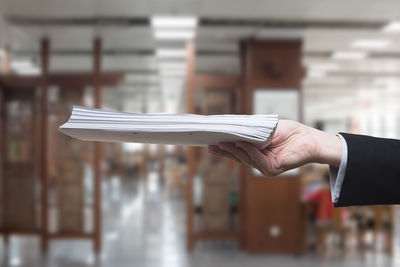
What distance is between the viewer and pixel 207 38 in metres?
6.01

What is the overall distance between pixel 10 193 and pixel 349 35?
5373mm

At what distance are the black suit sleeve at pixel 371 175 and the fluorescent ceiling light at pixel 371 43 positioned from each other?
239 inches

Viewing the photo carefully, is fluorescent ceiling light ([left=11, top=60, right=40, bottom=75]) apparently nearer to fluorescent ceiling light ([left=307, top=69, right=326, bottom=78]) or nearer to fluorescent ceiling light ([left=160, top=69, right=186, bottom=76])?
fluorescent ceiling light ([left=160, top=69, right=186, bottom=76])

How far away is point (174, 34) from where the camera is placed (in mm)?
5668

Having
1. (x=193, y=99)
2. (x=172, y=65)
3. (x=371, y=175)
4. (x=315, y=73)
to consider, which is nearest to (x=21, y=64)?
(x=172, y=65)

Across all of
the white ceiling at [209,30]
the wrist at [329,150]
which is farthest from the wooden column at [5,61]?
the wrist at [329,150]

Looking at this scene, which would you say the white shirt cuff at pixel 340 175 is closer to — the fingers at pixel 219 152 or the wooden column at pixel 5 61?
the fingers at pixel 219 152

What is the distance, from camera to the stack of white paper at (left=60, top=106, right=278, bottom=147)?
70 cm

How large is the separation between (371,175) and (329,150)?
0.29 ft

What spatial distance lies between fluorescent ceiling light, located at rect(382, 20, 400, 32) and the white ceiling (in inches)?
4.4

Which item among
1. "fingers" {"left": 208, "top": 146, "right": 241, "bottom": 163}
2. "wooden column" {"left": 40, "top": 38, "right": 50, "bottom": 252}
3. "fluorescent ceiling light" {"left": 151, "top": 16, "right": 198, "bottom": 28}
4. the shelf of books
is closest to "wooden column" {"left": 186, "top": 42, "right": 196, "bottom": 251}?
"fluorescent ceiling light" {"left": 151, "top": 16, "right": 198, "bottom": 28}

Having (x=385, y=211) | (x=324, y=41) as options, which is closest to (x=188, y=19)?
(x=324, y=41)

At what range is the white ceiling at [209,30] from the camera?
457cm

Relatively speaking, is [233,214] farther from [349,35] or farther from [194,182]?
[349,35]
